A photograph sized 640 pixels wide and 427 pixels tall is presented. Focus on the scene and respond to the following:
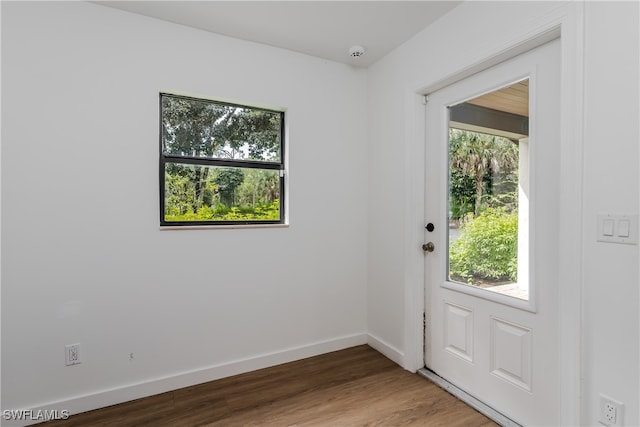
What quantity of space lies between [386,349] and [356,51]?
2378mm

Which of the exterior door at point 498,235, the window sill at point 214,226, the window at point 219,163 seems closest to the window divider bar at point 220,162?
the window at point 219,163

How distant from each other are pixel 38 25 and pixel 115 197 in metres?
1.03

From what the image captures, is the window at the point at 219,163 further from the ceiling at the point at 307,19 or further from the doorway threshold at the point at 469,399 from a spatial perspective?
the doorway threshold at the point at 469,399

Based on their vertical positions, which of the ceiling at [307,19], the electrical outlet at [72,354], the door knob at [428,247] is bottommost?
the electrical outlet at [72,354]

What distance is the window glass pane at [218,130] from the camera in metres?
2.33

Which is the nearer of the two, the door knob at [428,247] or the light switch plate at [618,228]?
the light switch plate at [618,228]

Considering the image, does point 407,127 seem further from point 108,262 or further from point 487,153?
point 108,262

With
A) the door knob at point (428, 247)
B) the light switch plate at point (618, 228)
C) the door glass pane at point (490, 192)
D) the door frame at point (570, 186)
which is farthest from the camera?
Result: the door knob at point (428, 247)

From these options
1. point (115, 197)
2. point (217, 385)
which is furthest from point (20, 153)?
point (217, 385)

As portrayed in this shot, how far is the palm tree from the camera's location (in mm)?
1961

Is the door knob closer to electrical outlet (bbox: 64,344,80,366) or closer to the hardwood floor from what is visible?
the hardwood floor

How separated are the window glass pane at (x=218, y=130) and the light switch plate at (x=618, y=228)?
6.69ft

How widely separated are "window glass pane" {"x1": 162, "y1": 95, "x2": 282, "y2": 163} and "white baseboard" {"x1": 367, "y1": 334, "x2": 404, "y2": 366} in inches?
67.8

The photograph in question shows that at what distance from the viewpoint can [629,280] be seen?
4.37 ft
